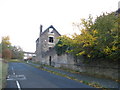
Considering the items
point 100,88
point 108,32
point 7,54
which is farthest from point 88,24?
point 7,54

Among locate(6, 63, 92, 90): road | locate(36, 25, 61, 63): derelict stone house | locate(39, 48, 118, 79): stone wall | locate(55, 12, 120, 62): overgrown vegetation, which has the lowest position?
locate(6, 63, 92, 90): road

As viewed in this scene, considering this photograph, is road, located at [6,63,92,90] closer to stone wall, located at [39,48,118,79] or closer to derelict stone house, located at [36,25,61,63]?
stone wall, located at [39,48,118,79]

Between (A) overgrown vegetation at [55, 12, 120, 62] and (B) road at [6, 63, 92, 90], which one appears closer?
(B) road at [6, 63, 92, 90]

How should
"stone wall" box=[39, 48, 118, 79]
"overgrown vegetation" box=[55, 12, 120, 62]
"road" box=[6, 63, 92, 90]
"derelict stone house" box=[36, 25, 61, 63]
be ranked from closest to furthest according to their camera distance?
"road" box=[6, 63, 92, 90], "overgrown vegetation" box=[55, 12, 120, 62], "stone wall" box=[39, 48, 118, 79], "derelict stone house" box=[36, 25, 61, 63]

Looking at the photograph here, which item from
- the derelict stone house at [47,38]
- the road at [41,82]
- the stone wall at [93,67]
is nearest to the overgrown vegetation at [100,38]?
the stone wall at [93,67]

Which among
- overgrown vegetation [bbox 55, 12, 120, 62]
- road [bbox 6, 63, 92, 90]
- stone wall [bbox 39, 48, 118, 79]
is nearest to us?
road [bbox 6, 63, 92, 90]

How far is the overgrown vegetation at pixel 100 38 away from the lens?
12000mm

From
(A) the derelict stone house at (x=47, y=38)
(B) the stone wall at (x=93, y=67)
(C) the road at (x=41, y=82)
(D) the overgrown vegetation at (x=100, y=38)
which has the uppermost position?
(A) the derelict stone house at (x=47, y=38)

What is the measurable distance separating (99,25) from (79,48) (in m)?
3.61

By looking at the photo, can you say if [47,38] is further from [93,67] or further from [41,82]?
[41,82]

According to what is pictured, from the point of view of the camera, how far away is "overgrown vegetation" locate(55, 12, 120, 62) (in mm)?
12000

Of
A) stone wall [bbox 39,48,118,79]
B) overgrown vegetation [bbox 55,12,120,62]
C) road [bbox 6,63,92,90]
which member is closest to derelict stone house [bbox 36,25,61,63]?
stone wall [bbox 39,48,118,79]

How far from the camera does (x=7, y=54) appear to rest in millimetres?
42031

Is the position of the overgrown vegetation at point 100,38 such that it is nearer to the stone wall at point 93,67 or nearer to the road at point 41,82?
the stone wall at point 93,67
